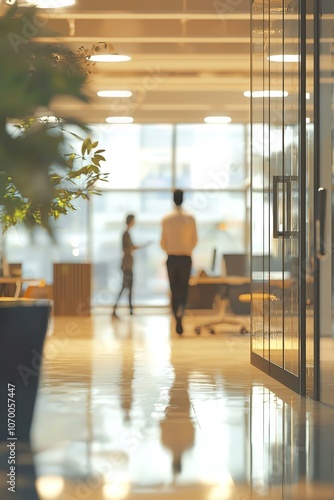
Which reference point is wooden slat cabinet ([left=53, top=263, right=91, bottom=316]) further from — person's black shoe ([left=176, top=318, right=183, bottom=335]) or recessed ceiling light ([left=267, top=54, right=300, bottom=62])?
recessed ceiling light ([left=267, top=54, right=300, bottom=62])

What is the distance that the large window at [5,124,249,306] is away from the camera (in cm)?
2141

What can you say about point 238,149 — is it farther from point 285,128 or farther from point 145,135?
point 285,128

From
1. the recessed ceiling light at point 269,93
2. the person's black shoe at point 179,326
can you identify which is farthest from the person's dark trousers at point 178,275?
the recessed ceiling light at point 269,93

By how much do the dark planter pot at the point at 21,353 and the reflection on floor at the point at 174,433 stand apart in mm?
235

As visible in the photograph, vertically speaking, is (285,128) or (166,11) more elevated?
(166,11)

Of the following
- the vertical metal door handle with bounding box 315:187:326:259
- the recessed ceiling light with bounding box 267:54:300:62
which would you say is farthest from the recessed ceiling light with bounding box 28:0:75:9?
the vertical metal door handle with bounding box 315:187:326:259

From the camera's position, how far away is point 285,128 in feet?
25.8

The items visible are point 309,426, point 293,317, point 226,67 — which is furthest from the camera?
point 226,67

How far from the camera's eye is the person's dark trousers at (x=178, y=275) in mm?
12516

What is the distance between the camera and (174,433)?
5340 millimetres

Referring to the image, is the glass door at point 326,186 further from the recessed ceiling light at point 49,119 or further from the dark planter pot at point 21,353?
the recessed ceiling light at point 49,119

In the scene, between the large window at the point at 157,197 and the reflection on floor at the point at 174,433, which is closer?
the reflection on floor at the point at 174,433

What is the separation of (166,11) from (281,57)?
2718 mm

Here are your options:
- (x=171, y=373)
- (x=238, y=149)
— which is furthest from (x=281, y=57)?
(x=238, y=149)
